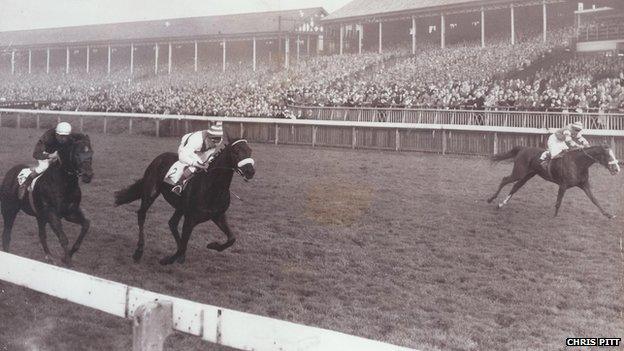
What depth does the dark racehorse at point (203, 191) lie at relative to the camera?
16.2 feet

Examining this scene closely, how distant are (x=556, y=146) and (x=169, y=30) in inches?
553

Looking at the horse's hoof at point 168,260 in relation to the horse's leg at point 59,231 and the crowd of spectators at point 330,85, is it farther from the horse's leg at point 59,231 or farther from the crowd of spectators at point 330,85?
the crowd of spectators at point 330,85

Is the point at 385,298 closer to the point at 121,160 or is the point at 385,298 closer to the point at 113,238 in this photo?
the point at 113,238

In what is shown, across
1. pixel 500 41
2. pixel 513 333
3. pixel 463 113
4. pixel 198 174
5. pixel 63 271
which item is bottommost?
pixel 513 333

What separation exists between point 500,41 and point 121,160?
14118 mm

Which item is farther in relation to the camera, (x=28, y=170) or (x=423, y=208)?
(x=423, y=208)

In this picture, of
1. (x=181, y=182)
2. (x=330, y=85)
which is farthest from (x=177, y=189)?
(x=330, y=85)

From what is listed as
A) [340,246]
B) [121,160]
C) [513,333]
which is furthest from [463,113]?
[513,333]

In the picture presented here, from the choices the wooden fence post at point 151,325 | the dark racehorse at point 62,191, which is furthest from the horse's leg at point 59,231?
the wooden fence post at point 151,325

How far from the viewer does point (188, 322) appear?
8.14 feet

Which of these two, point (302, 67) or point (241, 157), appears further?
point (302, 67)

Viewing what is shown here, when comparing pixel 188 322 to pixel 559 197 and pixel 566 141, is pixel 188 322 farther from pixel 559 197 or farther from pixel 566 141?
pixel 566 141

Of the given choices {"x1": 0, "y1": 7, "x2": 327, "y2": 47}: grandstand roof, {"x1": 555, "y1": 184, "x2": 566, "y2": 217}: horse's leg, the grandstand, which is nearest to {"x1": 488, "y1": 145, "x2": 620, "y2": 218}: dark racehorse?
{"x1": 555, "y1": 184, "x2": 566, "y2": 217}: horse's leg

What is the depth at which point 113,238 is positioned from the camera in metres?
6.45
